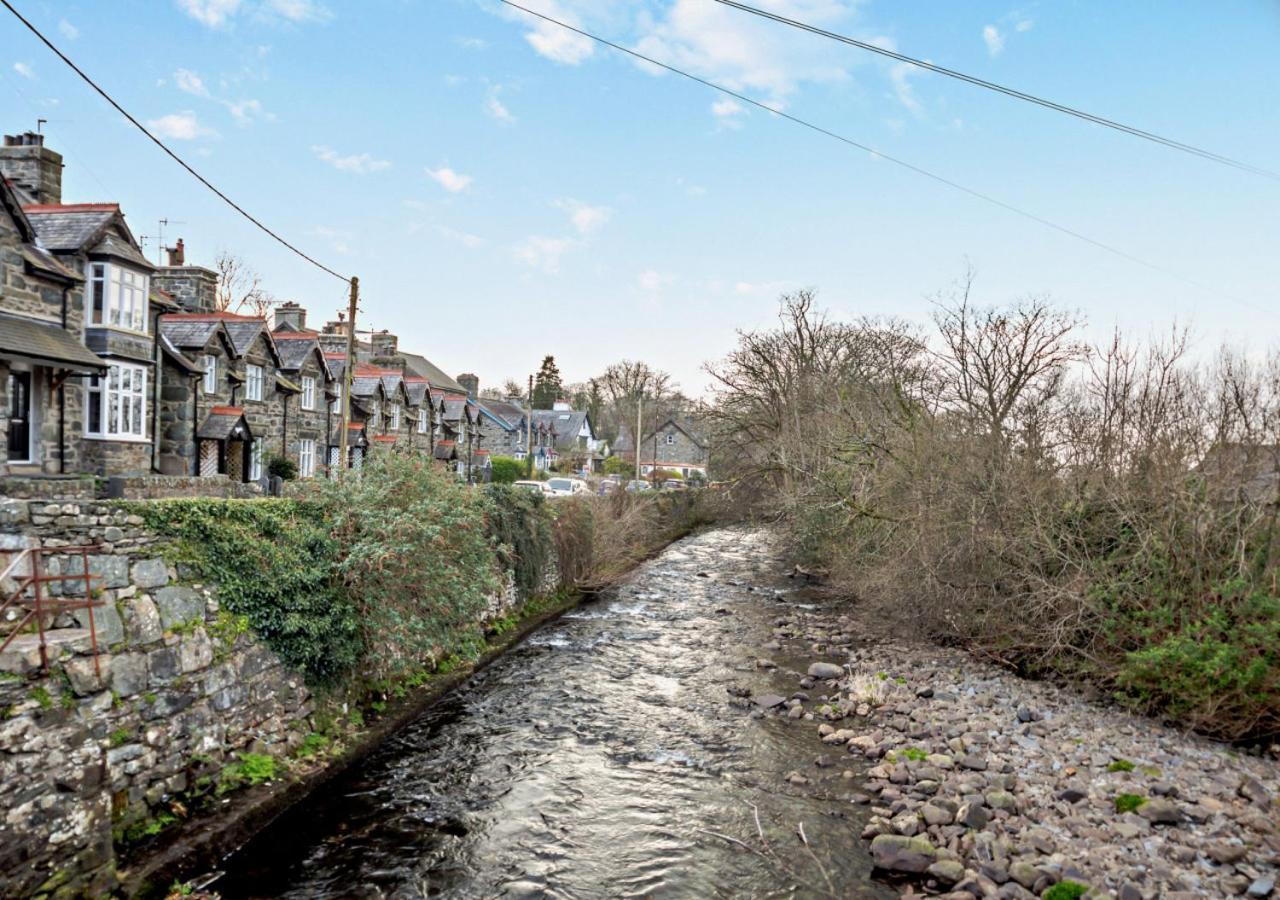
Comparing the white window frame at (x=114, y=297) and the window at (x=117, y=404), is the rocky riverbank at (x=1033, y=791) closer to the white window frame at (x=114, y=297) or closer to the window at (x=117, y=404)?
the window at (x=117, y=404)

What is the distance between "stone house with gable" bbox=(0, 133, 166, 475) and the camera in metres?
20.0

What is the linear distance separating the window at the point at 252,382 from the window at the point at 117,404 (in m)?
5.53

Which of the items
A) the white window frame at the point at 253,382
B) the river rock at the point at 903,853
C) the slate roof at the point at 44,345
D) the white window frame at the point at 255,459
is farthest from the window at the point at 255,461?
the river rock at the point at 903,853

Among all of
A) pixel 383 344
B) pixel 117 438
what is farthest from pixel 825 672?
pixel 383 344

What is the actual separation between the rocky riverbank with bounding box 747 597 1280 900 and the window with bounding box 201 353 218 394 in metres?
22.5

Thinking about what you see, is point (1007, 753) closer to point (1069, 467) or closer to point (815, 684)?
point (815, 684)

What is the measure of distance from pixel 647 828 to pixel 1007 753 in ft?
14.5

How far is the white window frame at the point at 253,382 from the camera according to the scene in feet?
91.3

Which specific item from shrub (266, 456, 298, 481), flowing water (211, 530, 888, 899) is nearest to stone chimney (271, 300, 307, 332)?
shrub (266, 456, 298, 481)

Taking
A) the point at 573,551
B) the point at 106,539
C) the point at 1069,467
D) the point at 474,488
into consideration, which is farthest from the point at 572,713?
the point at 573,551

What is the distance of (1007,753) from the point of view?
352 inches

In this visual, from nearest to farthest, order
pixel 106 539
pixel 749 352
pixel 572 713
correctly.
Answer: pixel 106 539 → pixel 572 713 → pixel 749 352

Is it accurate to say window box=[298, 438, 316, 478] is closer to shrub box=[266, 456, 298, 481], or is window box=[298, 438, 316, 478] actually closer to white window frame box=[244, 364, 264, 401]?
shrub box=[266, 456, 298, 481]

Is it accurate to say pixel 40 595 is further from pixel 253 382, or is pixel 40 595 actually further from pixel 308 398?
pixel 308 398
